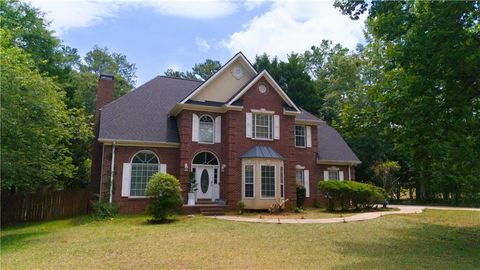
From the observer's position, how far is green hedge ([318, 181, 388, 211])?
1942 cm

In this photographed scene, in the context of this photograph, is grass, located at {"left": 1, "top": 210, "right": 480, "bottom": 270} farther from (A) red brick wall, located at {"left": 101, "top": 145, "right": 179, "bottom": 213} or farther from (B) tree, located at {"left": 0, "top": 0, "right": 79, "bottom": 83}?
(B) tree, located at {"left": 0, "top": 0, "right": 79, "bottom": 83}

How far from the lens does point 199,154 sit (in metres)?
20.2

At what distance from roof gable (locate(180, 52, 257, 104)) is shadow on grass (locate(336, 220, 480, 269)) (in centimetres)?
1211

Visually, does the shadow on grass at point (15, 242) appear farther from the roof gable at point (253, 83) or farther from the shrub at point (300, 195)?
the shrub at point (300, 195)

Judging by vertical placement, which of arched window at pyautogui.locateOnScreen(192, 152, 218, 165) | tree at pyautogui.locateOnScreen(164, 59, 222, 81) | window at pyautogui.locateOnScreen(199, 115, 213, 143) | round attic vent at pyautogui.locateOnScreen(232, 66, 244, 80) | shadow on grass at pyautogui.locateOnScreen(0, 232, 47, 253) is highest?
tree at pyautogui.locateOnScreen(164, 59, 222, 81)

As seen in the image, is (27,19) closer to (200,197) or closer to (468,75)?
(200,197)

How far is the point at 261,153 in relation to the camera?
19688 millimetres

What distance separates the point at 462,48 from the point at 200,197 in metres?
14.3

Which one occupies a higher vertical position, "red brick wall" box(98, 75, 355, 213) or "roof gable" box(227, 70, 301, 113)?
"roof gable" box(227, 70, 301, 113)

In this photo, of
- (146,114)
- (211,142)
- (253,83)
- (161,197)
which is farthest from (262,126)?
(161,197)

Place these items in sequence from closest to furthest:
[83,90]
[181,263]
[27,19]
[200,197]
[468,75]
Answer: [181,263] < [468,75] < [200,197] < [27,19] < [83,90]

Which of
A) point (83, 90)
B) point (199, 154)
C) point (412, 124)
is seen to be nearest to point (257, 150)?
point (199, 154)

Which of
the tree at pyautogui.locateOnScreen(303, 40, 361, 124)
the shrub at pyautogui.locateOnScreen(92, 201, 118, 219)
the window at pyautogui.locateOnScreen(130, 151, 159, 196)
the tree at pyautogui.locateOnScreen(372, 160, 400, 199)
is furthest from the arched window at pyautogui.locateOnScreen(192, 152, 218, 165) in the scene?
the tree at pyautogui.locateOnScreen(303, 40, 361, 124)

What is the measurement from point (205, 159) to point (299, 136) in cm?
697
